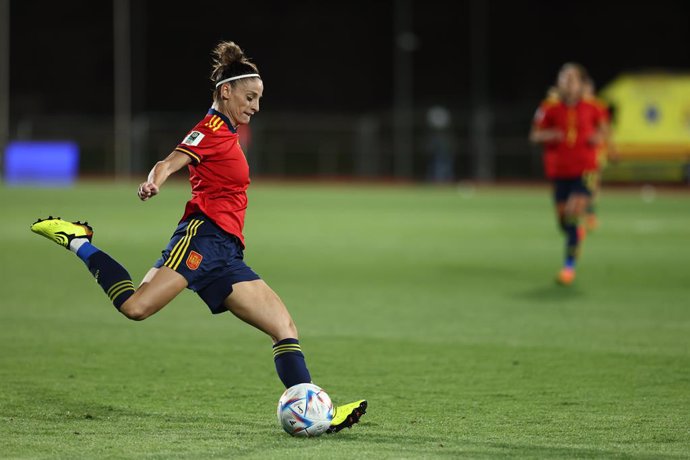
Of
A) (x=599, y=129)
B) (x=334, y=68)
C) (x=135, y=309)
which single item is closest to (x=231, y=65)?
(x=135, y=309)

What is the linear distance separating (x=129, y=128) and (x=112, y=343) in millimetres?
40635

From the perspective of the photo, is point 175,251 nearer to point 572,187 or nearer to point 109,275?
point 109,275

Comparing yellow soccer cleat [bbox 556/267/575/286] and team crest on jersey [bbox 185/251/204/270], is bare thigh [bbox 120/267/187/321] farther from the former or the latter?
yellow soccer cleat [bbox 556/267/575/286]

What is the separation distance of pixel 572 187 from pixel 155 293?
882cm

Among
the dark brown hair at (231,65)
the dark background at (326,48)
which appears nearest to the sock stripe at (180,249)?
the dark brown hair at (231,65)

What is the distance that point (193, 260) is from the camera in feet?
21.3

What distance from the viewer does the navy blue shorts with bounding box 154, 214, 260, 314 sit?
256 inches

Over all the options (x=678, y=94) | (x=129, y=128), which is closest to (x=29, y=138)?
(x=129, y=128)

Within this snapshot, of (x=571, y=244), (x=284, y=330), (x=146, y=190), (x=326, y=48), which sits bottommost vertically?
(x=571, y=244)

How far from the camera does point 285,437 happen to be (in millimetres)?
6426

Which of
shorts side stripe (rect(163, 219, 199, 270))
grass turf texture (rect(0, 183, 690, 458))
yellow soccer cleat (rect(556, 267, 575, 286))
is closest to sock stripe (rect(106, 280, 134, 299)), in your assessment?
shorts side stripe (rect(163, 219, 199, 270))

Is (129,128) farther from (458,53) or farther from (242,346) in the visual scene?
(242,346)

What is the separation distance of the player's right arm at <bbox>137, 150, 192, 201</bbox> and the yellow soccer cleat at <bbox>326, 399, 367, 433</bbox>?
1571 millimetres

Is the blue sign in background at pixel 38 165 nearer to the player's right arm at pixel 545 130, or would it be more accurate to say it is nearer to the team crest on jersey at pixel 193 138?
the player's right arm at pixel 545 130
